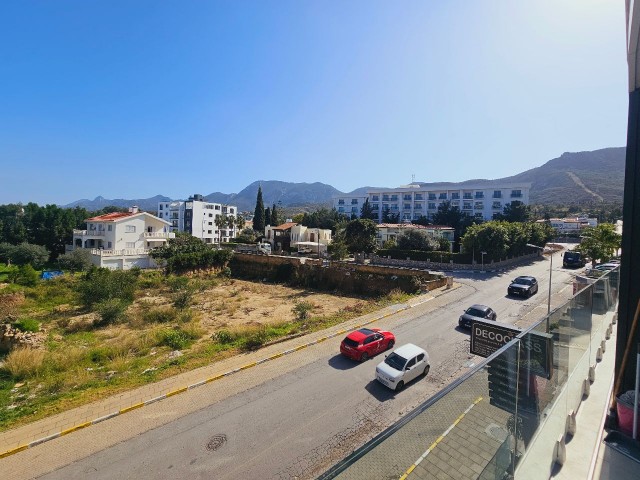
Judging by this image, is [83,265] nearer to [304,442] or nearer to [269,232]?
[269,232]

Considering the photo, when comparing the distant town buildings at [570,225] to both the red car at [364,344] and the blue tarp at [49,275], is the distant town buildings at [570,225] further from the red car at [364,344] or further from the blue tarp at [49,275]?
the blue tarp at [49,275]

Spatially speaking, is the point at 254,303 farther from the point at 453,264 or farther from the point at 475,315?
the point at 453,264

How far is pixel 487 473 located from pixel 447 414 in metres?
0.68

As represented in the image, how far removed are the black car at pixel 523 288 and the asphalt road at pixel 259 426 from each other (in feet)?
46.5

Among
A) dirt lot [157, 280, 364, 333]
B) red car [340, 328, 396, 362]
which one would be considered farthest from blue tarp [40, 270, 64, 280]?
red car [340, 328, 396, 362]

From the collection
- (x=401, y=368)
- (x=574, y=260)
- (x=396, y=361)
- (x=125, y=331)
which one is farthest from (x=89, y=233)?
(x=574, y=260)

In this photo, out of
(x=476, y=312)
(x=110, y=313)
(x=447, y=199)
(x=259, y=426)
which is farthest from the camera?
(x=447, y=199)

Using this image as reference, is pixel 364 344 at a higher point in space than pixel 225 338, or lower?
higher

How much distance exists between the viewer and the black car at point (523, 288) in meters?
27.6

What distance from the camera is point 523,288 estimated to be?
27562mm

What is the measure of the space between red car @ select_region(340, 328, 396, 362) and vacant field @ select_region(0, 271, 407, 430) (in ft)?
15.0

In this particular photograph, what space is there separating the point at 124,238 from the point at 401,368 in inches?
2097

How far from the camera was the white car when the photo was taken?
13079 mm

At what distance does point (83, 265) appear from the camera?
43000 mm
